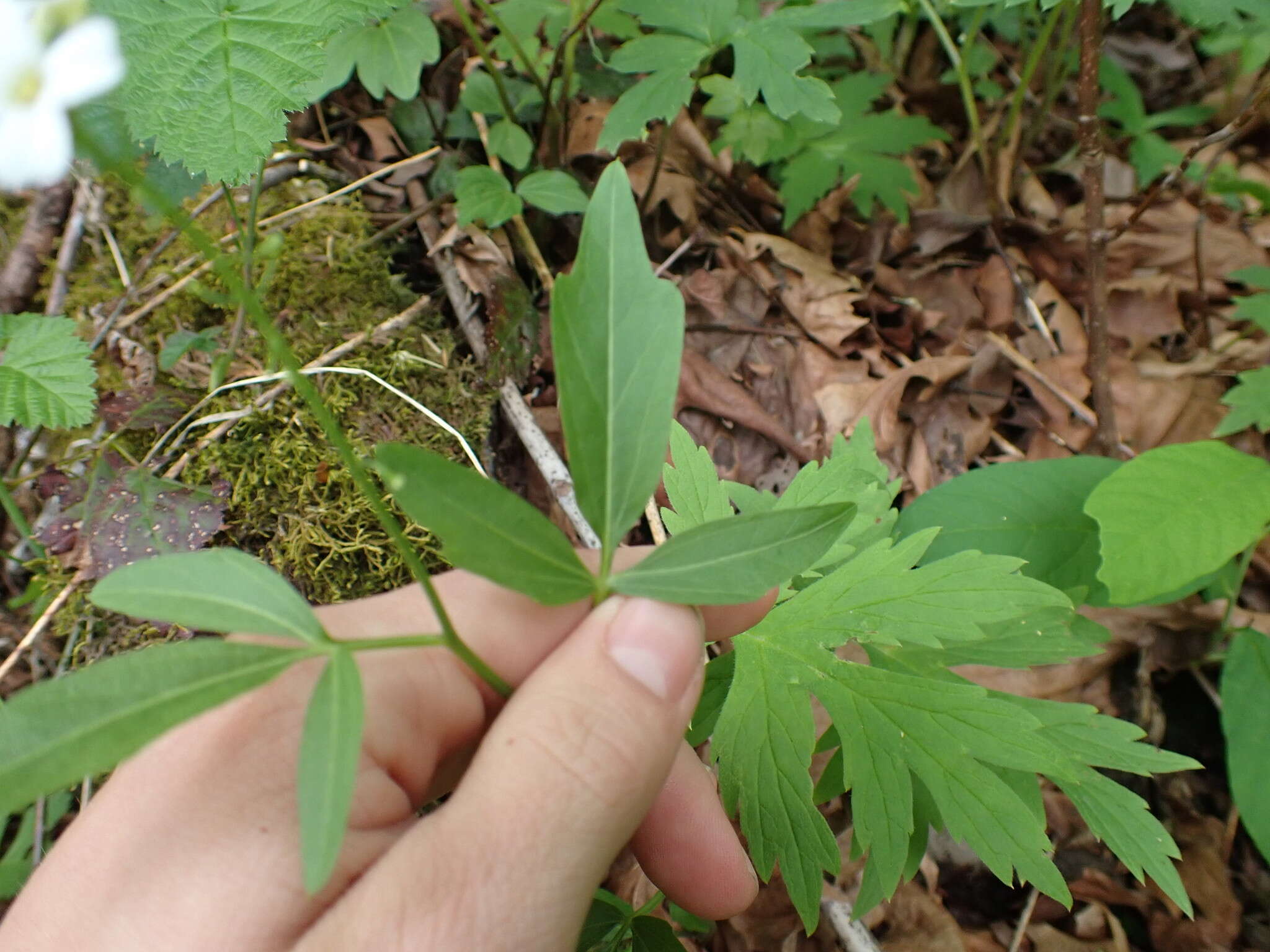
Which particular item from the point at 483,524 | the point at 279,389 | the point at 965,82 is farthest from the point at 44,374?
the point at 965,82

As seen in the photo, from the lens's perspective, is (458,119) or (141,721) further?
(458,119)

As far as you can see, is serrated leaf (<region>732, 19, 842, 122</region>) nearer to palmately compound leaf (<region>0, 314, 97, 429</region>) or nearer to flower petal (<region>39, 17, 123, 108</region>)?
flower petal (<region>39, 17, 123, 108</region>)

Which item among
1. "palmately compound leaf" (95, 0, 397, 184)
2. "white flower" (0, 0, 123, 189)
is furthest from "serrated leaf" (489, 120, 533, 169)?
"white flower" (0, 0, 123, 189)

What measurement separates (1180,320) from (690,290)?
200 centimetres

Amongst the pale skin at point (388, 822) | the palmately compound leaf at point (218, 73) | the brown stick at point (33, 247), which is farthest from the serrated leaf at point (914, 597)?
the brown stick at point (33, 247)

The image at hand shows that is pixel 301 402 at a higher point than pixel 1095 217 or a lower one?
higher

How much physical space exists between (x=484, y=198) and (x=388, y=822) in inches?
68.7

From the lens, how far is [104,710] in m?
0.74

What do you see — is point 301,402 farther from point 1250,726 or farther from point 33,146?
point 1250,726

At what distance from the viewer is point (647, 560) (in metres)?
1.02

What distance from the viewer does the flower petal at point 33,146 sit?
73 cm

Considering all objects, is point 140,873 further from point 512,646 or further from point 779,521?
point 779,521

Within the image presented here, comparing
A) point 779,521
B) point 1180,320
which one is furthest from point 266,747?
point 1180,320

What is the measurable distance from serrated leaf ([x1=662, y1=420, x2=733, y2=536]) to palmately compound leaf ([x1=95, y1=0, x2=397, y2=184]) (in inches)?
47.3
